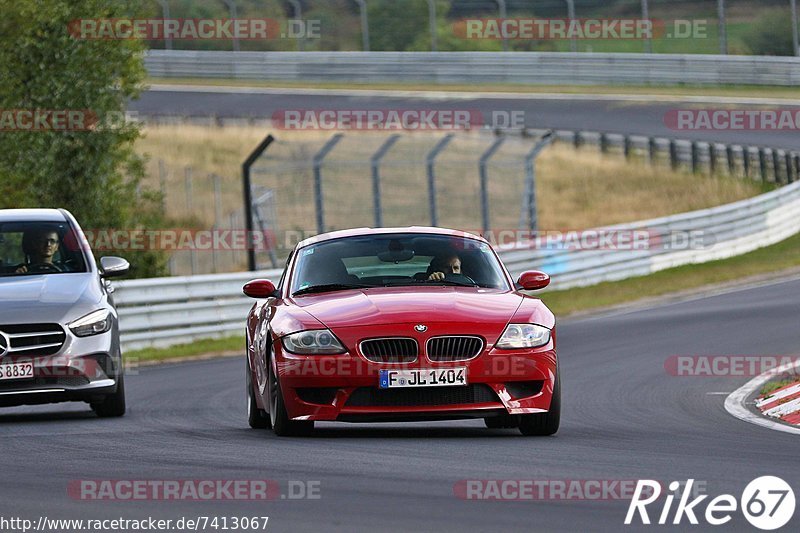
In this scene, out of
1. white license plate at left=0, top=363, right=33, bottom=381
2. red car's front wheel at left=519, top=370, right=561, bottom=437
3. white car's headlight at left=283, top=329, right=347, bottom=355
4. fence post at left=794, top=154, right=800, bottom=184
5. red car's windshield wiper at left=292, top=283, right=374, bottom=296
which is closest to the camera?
white car's headlight at left=283, top=329, right=347, bottom=355

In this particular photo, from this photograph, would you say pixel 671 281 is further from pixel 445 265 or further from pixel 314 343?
pixel 314 343

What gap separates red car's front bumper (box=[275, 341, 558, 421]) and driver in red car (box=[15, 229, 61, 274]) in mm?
3928

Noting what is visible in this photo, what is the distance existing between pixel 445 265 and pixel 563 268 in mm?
14894

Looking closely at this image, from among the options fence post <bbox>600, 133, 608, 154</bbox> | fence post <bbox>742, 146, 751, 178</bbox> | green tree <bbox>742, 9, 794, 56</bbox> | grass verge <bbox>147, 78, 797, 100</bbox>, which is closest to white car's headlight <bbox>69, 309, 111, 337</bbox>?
fence post <bbox>742, 146, 751, 178</bbox>

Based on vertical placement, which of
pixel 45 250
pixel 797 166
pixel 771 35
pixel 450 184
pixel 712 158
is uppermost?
pixel 771 35

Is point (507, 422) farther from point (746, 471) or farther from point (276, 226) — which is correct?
point (276, 226)

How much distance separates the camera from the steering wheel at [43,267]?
507 inches

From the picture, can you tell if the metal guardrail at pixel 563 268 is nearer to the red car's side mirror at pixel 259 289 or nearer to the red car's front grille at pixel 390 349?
the red car's side mirror at pixel 259 289

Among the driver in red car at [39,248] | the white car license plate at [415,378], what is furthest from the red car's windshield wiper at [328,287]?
the driver in red car at [39,248]

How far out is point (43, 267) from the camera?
42.3ft

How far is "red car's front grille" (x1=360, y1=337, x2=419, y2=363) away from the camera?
9531 mm

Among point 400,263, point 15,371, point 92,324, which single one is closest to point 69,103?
point 92,324

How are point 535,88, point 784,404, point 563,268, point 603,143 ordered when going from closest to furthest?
point 784,404 → point 563,268 → point 603,143 → point 535,88

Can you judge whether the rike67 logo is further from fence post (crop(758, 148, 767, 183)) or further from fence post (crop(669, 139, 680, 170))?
fence post (crop(669, 139, 680, 170))
